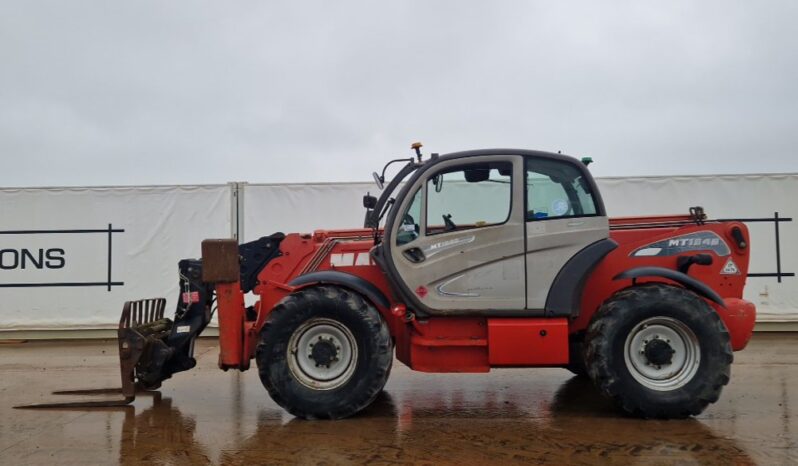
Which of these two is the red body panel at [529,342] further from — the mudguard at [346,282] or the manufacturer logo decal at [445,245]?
the mudguard at [346,282]

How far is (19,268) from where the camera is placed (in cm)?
1066

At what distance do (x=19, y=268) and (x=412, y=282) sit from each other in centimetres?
854

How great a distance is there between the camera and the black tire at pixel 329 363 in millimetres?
5227

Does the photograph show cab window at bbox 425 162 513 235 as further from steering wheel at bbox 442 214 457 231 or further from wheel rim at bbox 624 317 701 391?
wheel rim at bbox 624 317 701 391

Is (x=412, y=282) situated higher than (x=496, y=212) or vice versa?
(x=496, y=212)

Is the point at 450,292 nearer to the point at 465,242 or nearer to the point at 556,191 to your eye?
the point at 465,242

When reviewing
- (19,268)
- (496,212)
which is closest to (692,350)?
(496,212)

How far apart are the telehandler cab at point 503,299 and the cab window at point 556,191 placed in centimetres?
1

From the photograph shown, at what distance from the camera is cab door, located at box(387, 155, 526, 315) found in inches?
210

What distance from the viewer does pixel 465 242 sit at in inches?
211

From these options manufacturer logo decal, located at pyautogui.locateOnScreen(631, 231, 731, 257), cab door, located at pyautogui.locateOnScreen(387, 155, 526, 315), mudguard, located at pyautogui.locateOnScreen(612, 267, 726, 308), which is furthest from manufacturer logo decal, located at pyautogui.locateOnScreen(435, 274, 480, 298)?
manufacturer logo decal, located at pyautogui.locateOnScreen(631, 231, 731, 257)

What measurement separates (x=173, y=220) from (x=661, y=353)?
8565 millimetres

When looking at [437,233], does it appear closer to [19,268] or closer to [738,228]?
[738,228]

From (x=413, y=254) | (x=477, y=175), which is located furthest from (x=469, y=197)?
(x=413, y=254)
